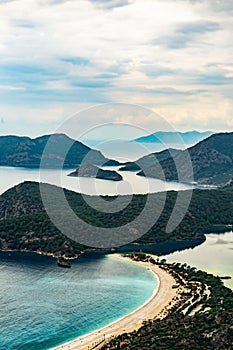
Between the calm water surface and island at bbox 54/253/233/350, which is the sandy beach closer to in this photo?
island at bbox 54/253/233/350

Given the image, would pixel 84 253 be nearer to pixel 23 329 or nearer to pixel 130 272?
pixel 130 272

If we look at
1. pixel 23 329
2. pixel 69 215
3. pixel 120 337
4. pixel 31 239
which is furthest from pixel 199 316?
pixel 69 215

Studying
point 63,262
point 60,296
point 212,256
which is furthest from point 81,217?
point 60,296

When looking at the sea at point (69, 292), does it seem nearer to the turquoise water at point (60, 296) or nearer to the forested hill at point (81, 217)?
the turquoise water at point (60, 296)

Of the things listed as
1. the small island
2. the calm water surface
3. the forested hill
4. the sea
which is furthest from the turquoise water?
the calm water surface

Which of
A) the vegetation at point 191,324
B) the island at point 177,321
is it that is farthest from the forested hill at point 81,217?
the vegetation at point 191,324
